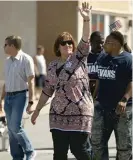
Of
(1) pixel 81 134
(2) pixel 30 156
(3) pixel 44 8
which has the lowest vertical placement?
(2) pixel 30 156

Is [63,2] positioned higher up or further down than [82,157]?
higher up

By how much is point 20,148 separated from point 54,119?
1.74 metres

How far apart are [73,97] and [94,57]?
55.1 inches

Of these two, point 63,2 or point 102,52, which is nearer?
point 102,52

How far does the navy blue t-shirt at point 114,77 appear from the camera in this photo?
20.1ft

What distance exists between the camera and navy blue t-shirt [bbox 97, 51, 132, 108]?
612 cm

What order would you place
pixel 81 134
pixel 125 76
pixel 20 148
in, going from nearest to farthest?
1. pixel 81 134
2. pixel 125 76
3. pixel 20 148

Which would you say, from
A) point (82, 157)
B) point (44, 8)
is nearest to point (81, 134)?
point (82, 157)

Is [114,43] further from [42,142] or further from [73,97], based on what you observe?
[42,142]

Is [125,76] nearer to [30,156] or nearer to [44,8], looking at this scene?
[30,156]

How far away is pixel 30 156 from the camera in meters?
7.24

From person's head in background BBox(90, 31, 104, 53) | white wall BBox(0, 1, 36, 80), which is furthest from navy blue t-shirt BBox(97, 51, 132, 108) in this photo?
white wall BBox(0, 1, 36, 80)

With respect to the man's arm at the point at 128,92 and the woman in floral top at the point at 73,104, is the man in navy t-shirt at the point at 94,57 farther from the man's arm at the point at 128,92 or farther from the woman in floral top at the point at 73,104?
the woman in floral top at the point at 73,104

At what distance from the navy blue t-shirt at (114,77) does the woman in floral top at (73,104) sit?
1.87ft
